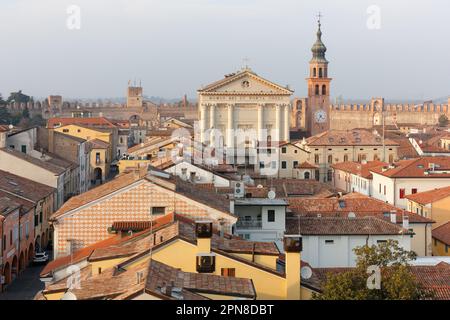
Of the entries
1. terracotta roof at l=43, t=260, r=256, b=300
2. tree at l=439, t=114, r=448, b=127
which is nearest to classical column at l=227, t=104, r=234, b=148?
tree at l=439, t=114, r=448, b=127

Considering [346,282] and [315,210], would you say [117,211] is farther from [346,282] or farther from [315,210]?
[315,210]

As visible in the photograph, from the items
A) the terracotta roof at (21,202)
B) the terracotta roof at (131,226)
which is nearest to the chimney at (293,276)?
the terracotta roof at (131,226)

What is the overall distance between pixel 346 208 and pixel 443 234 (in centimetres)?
Result: 313

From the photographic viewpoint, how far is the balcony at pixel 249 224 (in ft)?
71.8

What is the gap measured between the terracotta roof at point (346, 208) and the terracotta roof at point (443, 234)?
598mm

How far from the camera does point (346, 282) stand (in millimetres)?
11766

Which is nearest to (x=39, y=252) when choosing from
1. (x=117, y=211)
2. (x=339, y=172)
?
(x=117, y=211)

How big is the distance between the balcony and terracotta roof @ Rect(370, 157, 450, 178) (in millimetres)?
15647

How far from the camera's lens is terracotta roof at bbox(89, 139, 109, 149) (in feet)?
183

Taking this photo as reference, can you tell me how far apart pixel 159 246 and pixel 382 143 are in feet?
137

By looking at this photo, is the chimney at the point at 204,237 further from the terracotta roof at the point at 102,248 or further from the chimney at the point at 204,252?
the terracotta roof at the point at 102,248

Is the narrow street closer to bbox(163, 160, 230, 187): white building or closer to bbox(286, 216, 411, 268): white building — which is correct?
bbox(163, 160, 230, 187): white building

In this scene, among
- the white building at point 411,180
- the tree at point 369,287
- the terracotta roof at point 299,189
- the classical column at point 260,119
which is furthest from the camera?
the classical column at point 260,119

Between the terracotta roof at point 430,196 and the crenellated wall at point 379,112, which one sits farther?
the crenellated wall at point 379,112
